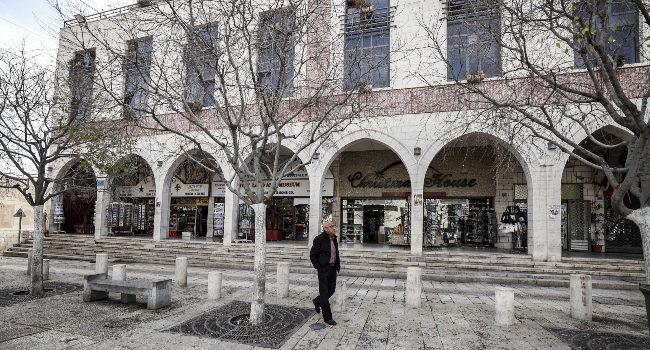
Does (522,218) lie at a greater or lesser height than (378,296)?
greater

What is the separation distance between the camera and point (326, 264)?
627 cm

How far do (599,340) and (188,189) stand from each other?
18.3 m

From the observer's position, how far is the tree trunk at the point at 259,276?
242 inches

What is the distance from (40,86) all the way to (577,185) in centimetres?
1960

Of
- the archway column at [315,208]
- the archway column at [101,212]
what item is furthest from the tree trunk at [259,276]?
the archway column at [101,212]

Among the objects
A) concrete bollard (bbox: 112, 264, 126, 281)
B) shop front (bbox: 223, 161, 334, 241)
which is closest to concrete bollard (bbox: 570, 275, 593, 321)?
concrete bollard (bbox: 112, 264, 126, 281)

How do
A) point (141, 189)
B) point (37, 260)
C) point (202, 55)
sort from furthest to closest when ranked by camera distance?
point (141, 189) < point (37, 260) < point (202, 55)

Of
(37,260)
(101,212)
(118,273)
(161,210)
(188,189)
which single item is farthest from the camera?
(188,189)

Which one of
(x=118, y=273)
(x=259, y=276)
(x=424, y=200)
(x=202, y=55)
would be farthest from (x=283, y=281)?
(x=424, y=200)

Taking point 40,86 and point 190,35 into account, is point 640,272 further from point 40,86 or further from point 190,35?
point 40,86

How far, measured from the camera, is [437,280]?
35.0 ft

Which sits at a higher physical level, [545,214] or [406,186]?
[406,186]

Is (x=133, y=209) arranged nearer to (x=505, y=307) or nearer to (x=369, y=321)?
(x=369, y=321)

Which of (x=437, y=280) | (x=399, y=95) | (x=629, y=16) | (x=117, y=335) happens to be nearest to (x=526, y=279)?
(x=437, y=280)
